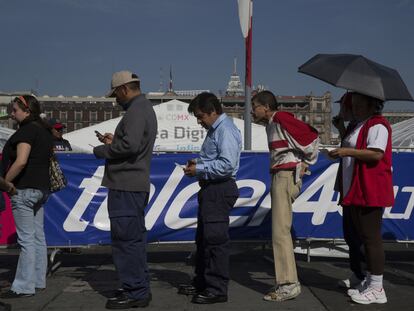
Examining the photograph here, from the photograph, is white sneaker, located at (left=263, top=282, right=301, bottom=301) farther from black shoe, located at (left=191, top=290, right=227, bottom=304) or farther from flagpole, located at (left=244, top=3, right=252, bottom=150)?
flagpole, located at (left=244, top=3, right=252, bottom=150)

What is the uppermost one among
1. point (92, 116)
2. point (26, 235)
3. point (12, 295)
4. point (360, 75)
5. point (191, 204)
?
point (92, 116)

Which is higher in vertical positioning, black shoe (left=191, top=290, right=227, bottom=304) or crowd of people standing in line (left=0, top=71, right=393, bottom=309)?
crowd of people standing in line (left=0, top=71, right=393, bottom=309)

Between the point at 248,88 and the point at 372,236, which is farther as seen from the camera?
the point at 248,88

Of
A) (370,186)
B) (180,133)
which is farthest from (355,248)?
(180,133)

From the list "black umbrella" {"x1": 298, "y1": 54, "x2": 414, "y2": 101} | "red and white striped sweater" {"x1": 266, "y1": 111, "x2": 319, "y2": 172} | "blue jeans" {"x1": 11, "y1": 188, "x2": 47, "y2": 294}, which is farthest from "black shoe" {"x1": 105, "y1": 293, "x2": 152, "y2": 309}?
"black umbrella" {"x1": 298, "y1": 54, "x2": 414, "y2": 101}

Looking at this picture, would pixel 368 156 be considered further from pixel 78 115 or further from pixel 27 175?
pixel 78 115

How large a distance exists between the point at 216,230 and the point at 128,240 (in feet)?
2.33

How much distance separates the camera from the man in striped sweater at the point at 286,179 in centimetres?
439

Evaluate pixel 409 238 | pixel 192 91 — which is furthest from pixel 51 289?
pixel 192 91

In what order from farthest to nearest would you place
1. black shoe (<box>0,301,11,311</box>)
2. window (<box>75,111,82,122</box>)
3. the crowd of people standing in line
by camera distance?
window (<box>75,111,82,122</box>), the crowd of people standing in line, black shoe (<box>0,301,11,311</box>)

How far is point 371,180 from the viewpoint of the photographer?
427 cm

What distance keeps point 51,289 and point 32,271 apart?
0.33m

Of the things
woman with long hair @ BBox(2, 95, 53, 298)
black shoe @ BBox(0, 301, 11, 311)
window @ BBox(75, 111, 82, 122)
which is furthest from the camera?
window @ BBox(75, 111, 82, 122)

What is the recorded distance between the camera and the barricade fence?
589 centimetres
